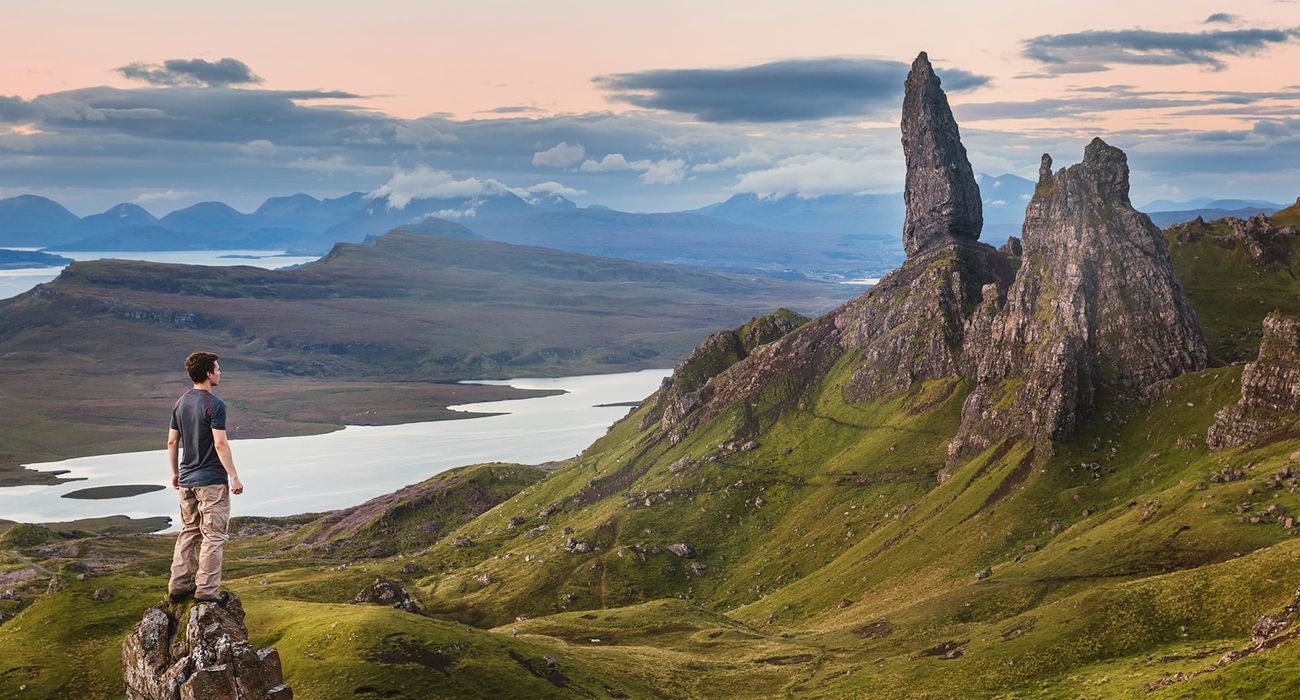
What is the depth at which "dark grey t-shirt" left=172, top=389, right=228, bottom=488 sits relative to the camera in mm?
35719

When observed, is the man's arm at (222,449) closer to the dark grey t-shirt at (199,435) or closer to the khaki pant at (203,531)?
the dark grey t-shirt at (199,435)

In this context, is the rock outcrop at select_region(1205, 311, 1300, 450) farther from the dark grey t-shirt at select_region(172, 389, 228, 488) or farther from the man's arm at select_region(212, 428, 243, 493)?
the dark grey t-shirt at select_region(172, 389, 228, 488)

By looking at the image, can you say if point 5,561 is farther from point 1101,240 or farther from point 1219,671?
point 1101,240

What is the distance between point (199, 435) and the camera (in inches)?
1416

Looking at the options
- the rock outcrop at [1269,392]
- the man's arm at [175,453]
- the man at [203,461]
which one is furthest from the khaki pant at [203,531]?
the rock outcrop at [1269,392]

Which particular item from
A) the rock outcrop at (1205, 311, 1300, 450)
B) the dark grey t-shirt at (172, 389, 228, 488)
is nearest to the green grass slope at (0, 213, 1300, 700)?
the rock outcrop at (1205, 311, 1300, 450)

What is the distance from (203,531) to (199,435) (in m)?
3.97

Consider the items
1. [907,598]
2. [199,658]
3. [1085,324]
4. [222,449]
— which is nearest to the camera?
[222,449]

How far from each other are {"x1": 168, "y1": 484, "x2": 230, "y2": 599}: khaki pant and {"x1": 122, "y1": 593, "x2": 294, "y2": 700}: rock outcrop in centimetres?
169

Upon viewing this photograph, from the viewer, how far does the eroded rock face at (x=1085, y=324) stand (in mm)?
169625

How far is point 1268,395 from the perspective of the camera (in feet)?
449

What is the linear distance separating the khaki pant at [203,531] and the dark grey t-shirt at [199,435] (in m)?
0.47

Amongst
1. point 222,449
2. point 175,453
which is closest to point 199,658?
point 175,453

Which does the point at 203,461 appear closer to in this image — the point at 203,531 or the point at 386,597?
the point at 203,531
